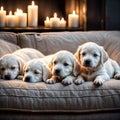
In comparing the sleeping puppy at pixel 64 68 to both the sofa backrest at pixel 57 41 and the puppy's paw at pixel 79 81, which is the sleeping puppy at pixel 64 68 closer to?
the puppy's paw at pixel 79 81

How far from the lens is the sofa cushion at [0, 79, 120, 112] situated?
2107mm

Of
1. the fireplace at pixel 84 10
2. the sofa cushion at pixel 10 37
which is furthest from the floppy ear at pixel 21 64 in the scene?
the fireplace at pixel 84 10

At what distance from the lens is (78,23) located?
3.39 metres

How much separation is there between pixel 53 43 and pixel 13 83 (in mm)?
A: 813

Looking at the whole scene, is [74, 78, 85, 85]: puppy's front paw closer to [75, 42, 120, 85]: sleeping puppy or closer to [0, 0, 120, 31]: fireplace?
[75, 42, 120, 85]: sleeping puppy

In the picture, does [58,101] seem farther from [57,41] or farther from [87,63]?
[57,41]

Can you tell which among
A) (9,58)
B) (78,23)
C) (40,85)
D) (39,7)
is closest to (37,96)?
(40,85)

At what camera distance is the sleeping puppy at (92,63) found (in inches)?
89.0

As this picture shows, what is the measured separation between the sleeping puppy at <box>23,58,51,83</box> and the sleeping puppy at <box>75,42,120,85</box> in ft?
0.75

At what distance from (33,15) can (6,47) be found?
0.70m

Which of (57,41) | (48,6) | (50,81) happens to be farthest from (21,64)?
(48,6)

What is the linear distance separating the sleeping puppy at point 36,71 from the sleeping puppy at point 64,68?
4 centimetres

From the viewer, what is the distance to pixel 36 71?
2314 millimetres

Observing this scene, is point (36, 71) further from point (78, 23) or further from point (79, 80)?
point (78, 23)
